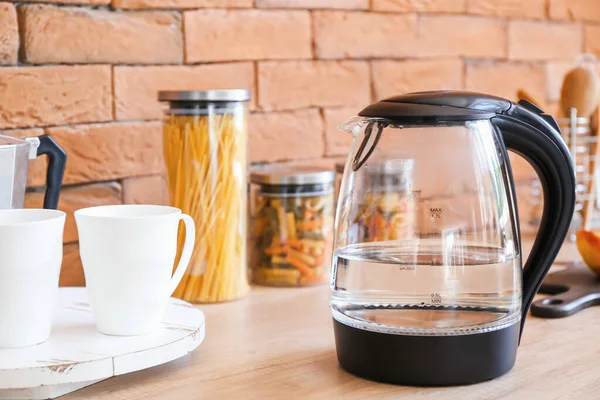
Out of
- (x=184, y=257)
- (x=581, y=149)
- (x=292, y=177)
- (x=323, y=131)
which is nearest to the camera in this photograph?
(x=184, y=257)

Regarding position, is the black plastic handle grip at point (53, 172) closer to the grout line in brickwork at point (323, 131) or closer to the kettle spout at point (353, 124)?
the kettle spout at point (353, 124)

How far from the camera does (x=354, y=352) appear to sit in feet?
2.53

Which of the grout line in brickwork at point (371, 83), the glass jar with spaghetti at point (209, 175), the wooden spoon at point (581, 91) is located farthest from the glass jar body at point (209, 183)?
the wooden spoon at point (581, 91)

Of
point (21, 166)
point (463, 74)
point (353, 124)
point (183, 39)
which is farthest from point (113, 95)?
point (463, 74)

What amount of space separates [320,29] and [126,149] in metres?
0.40

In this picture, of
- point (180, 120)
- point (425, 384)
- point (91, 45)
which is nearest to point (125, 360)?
point (425, 384)

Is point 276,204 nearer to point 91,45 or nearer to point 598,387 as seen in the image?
point 91,45

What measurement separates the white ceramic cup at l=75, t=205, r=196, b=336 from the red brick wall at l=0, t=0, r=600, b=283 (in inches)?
11.4

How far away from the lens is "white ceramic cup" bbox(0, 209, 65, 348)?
2.43 ft

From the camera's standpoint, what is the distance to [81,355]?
2.47ft

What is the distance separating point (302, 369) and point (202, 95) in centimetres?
39

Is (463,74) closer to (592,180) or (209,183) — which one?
(592,180)

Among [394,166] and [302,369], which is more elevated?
[394,166]

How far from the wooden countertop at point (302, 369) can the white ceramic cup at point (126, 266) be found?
57 millimetres
